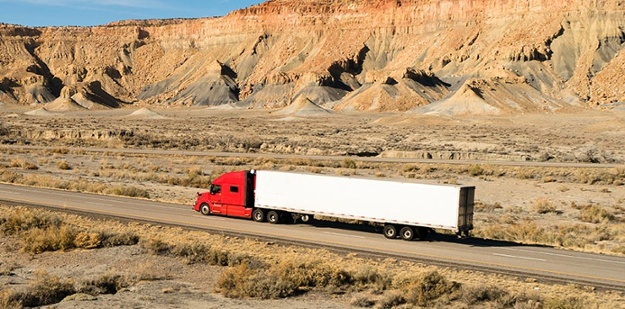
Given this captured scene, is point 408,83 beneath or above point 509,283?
above

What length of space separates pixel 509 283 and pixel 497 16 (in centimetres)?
16815

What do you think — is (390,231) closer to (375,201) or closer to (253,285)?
(375,201)

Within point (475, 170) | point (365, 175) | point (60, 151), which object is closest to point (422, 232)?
point (365, 175)

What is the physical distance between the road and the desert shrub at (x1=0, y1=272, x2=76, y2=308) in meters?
8.31

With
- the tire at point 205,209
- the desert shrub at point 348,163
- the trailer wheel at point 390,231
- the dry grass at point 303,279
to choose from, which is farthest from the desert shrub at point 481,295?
the desert shrub at point 348,163

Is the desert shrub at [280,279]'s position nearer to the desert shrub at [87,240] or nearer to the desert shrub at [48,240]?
the desert shrub at [87,240]

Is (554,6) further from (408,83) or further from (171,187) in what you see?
(171,187)

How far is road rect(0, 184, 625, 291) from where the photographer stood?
63.4 ft

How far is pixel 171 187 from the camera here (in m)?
40.9

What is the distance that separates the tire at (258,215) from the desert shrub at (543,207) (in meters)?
14.4

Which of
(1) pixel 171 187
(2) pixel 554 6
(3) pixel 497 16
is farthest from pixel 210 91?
(1) pixel 171 187

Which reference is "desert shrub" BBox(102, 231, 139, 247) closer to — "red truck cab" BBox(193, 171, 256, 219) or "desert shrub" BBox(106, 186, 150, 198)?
"red truck cab" BBox(193, 171, 256, 219)

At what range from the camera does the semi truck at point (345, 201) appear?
22.9 metres

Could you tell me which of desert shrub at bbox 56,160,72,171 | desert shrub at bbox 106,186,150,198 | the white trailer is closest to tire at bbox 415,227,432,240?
the white trailer
